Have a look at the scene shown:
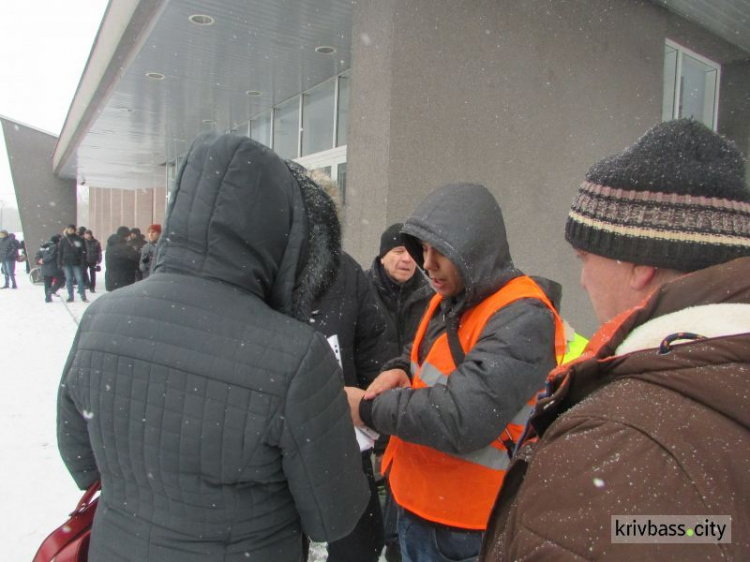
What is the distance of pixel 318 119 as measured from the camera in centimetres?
777

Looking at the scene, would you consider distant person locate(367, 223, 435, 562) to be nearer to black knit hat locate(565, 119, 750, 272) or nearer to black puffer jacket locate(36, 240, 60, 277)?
black knit hat locate(565, 119, 750, 272)

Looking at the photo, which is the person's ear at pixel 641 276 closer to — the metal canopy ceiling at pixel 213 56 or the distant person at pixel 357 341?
the distant person at pixel 357 341

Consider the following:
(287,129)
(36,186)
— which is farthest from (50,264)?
(36,186)

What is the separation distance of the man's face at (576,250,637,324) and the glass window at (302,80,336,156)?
261 inches

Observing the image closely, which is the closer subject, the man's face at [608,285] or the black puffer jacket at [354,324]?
the man's face at [608,285]

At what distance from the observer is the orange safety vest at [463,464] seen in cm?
168

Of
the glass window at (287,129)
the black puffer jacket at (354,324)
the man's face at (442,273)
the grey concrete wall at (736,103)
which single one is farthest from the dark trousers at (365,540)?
the grey concrete wall at (736,103)

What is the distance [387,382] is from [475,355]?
415mm

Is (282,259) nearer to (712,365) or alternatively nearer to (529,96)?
(712,365)

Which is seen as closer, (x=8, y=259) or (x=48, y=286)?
(x=48, y=286)

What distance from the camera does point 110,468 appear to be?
4.38 ft

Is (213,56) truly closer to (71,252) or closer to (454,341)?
(454,341)

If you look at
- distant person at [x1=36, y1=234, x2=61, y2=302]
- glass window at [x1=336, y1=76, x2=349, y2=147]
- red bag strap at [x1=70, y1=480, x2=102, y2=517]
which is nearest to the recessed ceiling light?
glass window at [x1=336, y1=76, x2=349, y2=147]

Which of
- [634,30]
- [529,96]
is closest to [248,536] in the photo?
[529,96]
